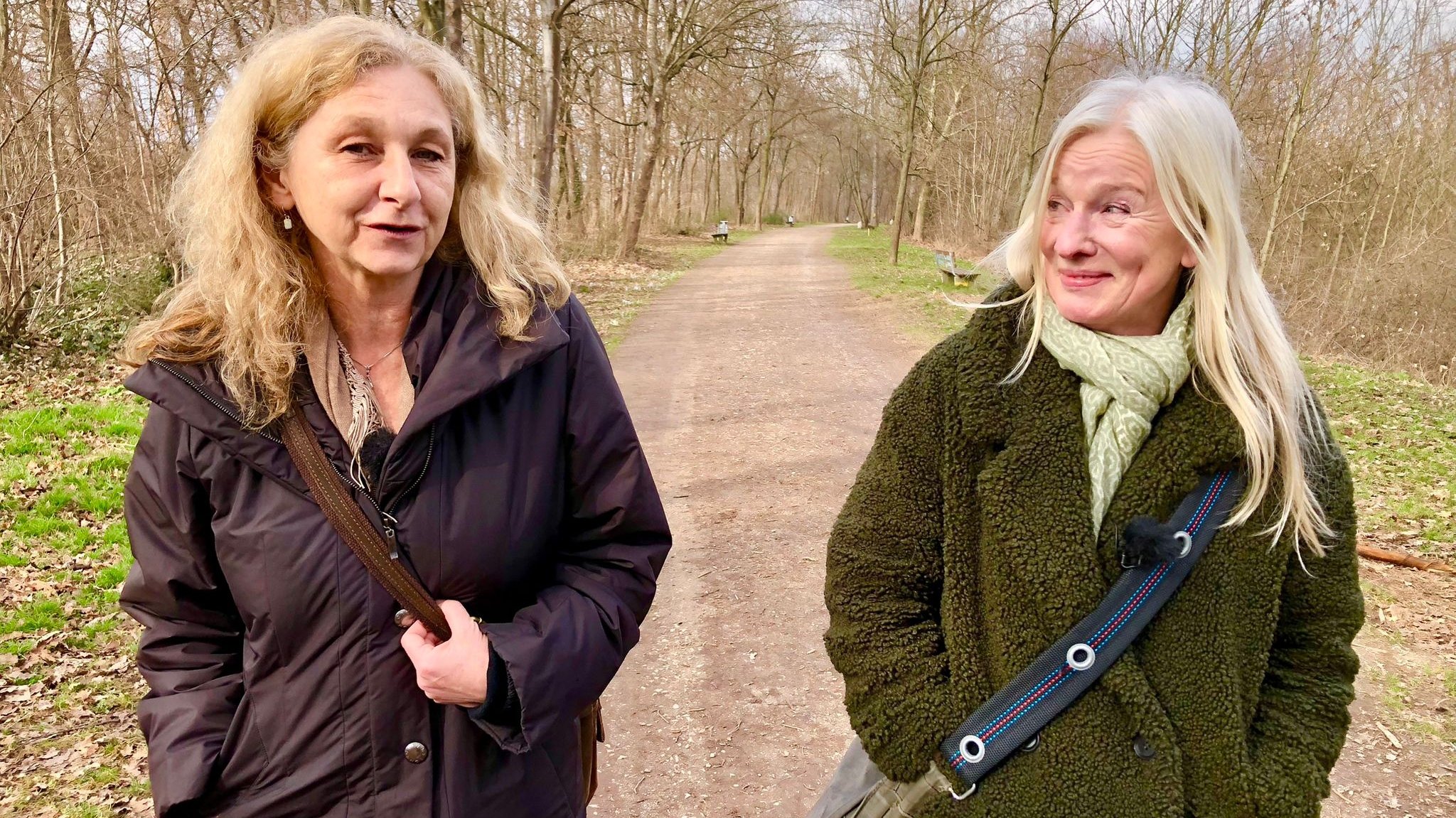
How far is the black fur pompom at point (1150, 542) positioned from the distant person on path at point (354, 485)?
1.00 meters

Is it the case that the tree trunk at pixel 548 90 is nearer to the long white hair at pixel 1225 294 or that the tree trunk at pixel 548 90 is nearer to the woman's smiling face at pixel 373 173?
the woman's smiling face at pixel 373 173

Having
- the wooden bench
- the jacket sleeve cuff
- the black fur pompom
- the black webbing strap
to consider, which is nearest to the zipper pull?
the jacket sleeve cuff

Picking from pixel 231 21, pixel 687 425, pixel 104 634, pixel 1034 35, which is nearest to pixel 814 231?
pixel 1034 35

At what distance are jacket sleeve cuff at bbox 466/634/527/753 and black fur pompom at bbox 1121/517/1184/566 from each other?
3.91ft

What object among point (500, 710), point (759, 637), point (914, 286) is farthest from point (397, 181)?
point (914, 286)

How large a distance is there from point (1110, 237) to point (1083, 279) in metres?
0.09

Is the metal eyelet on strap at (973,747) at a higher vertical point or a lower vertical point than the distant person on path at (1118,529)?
lower

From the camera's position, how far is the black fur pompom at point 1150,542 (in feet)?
5.09

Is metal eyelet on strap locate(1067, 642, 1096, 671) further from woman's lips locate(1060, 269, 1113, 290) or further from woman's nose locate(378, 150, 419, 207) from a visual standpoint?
woman's nose locate(378, 150, 419, 207)

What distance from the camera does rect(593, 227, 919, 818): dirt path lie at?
342cm

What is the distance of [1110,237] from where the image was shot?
166cm

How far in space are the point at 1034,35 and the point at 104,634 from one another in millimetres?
22258

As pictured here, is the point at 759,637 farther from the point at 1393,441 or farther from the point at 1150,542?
the point at 1393,441

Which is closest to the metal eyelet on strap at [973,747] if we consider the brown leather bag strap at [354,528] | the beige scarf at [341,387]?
the brown leather bag strap at [354,528]
